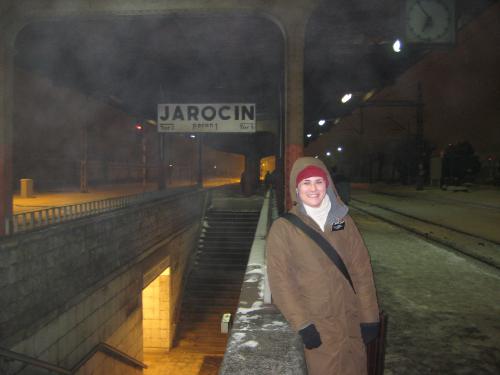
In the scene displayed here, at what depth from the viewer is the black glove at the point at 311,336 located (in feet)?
6.93

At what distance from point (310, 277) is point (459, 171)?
7232 cm

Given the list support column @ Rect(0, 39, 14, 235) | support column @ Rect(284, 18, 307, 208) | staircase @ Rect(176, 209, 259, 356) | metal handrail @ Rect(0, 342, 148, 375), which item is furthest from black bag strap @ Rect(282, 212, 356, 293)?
staircase @ Rect(176, 209, 259, 356)

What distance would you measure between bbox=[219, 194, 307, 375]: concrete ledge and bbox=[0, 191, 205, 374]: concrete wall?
4.40 meters

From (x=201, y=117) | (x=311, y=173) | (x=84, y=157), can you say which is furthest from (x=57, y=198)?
(x=311, y=173)

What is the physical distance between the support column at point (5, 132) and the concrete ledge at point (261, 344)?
13.8ft

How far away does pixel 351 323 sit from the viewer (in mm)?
2252

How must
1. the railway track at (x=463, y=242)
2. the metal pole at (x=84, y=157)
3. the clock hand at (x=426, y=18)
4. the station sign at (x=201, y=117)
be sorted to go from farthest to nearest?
1. the metal pole at (x=84, y=157)
2. the railway track at (x=463, y=242)
3. the station sign at (x=201, y=117)
4. the clock hand at (x=426, y=18)

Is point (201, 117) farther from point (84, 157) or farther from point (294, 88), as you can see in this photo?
point (84, 157)

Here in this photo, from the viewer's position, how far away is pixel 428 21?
15.8ft

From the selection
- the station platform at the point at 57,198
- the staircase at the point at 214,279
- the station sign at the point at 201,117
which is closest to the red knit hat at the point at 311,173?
the station sign at the point at 201,117

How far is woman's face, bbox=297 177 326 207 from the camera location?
235 centimetres

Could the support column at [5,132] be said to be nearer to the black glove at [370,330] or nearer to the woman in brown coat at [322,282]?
the woman in brown coat at [322,282]

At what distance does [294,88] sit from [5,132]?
408 cm

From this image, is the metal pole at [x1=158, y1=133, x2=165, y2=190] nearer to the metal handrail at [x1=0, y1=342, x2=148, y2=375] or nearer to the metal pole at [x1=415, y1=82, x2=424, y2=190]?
the metal handrail at [x1=0, y1=342, x2=148, y2=375]
